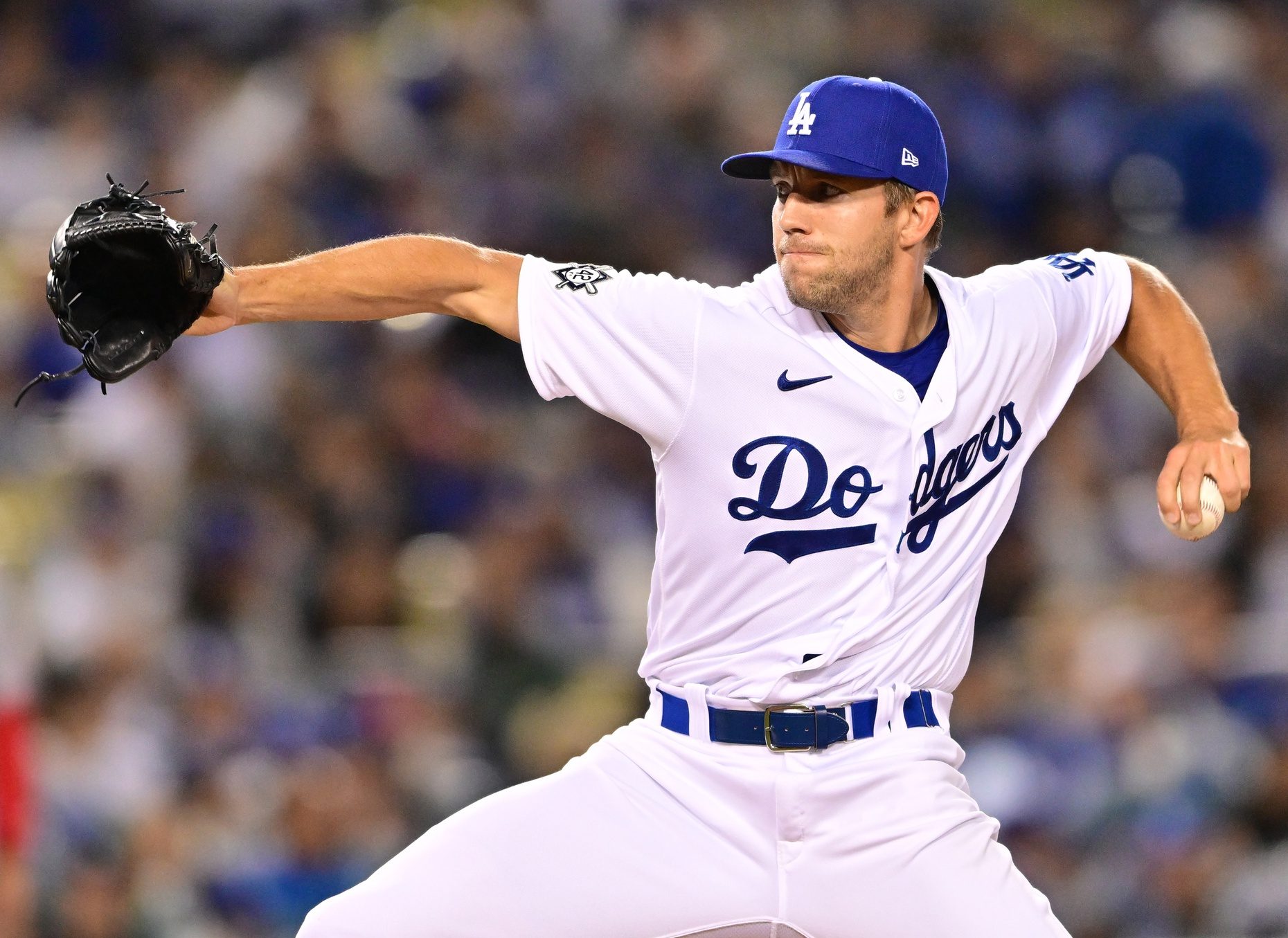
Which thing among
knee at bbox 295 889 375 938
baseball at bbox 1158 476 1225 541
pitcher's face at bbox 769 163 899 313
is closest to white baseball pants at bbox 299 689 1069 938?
knee at bbox 295 889 375 938

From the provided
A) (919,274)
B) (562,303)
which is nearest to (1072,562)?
(919,274)

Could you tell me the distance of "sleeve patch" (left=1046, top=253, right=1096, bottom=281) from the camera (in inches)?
150

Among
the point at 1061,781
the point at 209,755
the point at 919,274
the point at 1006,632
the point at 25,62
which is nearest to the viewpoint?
the point at 919,274

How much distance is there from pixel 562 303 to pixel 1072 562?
4.44 metres

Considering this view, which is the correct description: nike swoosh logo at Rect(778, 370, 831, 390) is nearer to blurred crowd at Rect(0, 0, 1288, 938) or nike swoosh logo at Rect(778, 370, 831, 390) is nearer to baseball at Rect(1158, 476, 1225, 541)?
baseball at Rect(1158, 476, 1225, 541)

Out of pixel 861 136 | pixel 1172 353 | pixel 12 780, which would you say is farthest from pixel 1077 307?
pixel 12 780

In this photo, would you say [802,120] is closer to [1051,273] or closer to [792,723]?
[1051,273]

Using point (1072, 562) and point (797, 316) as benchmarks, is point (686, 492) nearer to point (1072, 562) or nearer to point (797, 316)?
point (797, 316)

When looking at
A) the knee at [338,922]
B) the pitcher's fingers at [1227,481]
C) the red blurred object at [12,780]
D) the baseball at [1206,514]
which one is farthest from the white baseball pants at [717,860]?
the red blurred object at [12,780]

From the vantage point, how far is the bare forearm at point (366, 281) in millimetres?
3193

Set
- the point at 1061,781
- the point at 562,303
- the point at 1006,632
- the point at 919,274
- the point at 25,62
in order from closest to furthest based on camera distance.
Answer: the point at 562,303
the point at 919,274
the point at 1061,781
the point at 1006,632
the point at 25,62

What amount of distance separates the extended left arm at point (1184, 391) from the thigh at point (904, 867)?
27.6 inches

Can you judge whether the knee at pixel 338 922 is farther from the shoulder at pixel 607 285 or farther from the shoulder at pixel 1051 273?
the shoulder at pixel 1051 273

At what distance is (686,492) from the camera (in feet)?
11.1
